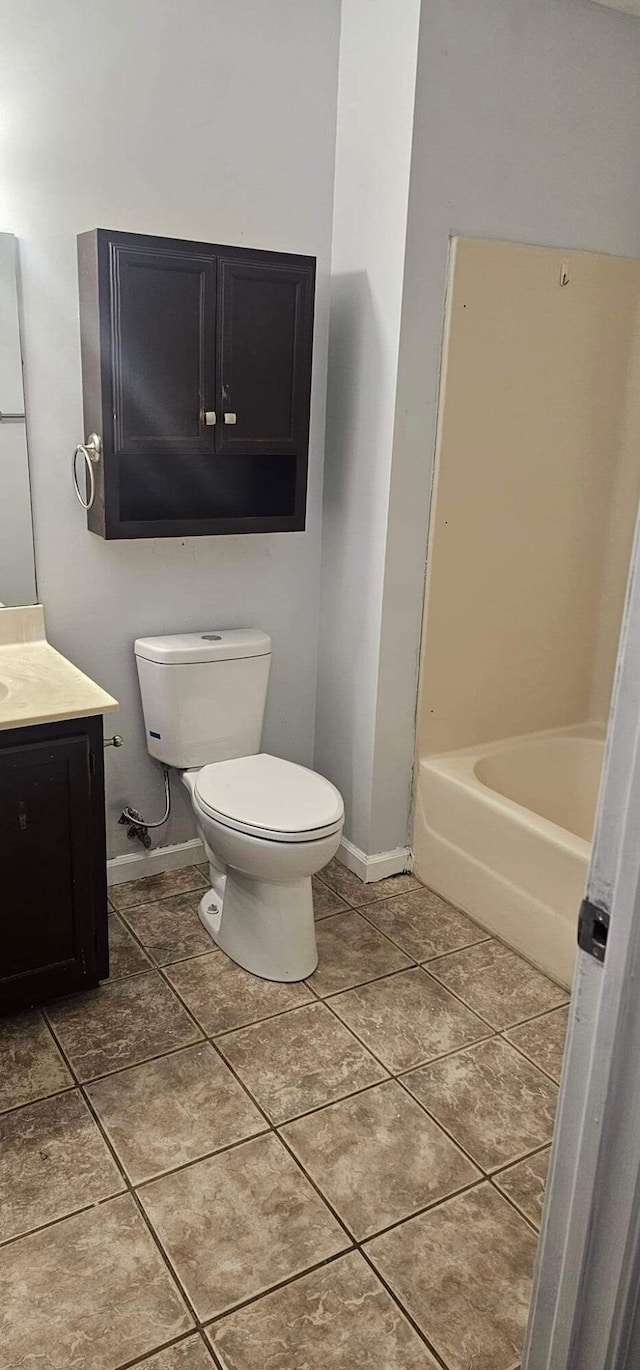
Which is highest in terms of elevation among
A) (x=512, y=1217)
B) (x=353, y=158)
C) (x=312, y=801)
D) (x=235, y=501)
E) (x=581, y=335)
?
(x=353, y=158)

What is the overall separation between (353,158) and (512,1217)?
2.50 metres

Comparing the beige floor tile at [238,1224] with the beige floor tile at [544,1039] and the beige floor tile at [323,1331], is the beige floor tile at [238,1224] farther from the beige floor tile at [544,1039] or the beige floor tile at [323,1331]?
the beige floor tile at [544,1039]

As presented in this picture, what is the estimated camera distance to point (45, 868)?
7.00 ft

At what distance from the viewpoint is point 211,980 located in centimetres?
246

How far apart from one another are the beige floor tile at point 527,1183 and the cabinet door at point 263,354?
68.7 inches

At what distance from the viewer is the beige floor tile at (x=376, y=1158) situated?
1821 millimetres

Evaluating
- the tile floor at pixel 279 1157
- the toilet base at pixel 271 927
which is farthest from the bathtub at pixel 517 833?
the toilet base at pixel 271 927

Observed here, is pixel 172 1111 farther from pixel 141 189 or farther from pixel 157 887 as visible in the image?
pixel 141 189

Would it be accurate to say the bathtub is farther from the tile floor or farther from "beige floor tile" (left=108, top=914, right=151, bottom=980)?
"beige floor tile" (left=108, top=914, right=151, bottom=980)

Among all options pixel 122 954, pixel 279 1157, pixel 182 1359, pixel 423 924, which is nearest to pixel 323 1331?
pixel 182 1359

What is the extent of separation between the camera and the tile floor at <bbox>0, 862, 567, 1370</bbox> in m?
1.58

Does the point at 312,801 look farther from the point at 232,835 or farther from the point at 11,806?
the point at 11,806

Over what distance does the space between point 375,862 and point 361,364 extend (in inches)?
56.2

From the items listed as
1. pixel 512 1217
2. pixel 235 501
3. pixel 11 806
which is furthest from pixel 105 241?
pixel 512 1217
